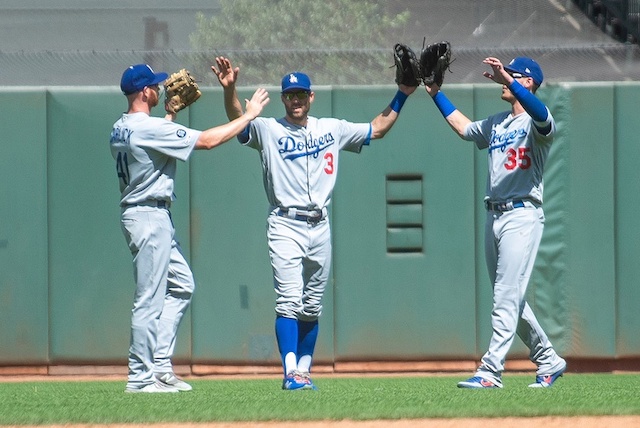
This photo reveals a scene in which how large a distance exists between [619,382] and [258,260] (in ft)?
8.39

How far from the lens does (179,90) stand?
5.77 meters

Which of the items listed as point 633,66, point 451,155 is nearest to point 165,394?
point 451,155

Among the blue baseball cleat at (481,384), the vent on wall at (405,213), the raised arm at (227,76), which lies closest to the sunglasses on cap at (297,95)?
the raised arm at (227,76)

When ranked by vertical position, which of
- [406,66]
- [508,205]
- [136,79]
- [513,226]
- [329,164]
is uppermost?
[406,66]

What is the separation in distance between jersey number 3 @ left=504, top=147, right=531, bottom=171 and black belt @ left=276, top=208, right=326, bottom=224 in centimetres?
98

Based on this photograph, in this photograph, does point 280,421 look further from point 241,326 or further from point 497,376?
point 241,326

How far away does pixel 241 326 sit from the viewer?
25.3 ft

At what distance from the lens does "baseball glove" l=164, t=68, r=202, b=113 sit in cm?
574

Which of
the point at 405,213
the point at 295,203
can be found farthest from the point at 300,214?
the point at 405,213

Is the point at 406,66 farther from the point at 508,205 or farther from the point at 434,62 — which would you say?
the point at 508,205

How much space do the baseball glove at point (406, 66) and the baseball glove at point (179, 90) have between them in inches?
41.9

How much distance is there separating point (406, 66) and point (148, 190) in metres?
1.51

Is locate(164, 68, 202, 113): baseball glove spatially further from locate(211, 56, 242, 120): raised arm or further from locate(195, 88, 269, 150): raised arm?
locate(195, 88, 269, 150): raised arm

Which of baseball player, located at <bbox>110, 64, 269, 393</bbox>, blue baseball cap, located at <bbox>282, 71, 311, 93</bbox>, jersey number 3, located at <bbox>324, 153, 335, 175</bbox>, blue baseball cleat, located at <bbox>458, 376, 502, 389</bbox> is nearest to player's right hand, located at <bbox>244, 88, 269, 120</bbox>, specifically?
baseball player, located at <bbox>110, 64, 269, 393</bbox>
